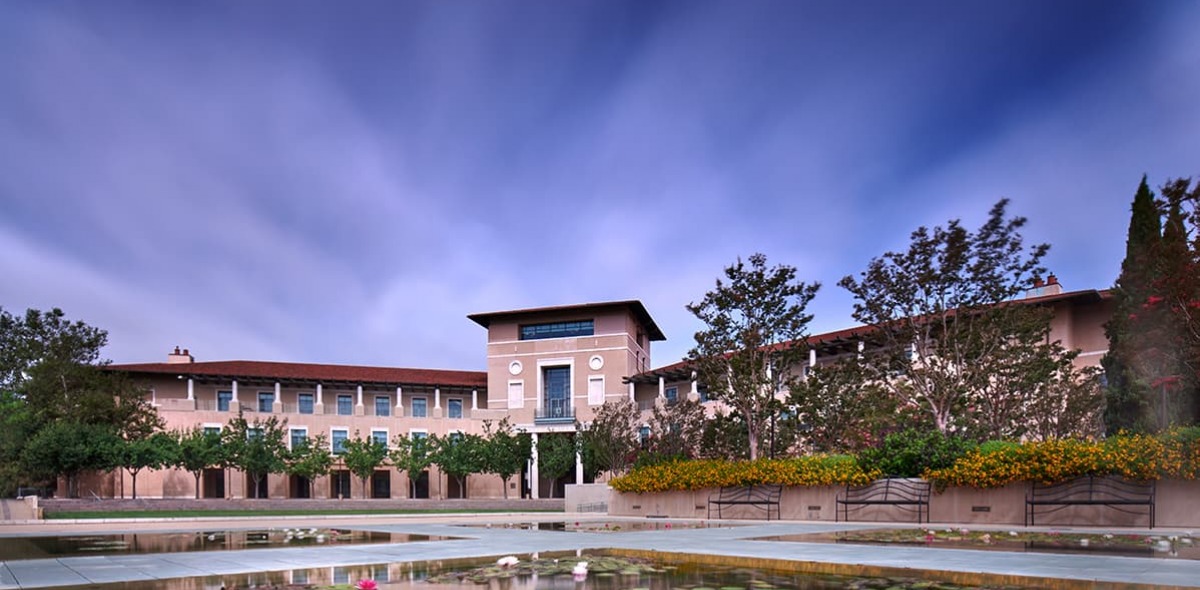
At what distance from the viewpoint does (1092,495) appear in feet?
51.9

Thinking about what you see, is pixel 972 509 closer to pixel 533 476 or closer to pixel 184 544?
pixel 184 544

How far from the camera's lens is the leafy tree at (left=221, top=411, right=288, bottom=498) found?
4422 centimetres

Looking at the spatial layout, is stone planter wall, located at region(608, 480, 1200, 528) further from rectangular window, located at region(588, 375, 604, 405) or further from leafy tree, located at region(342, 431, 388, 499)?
rectangular window, located at region(588, 375, 604, 405)

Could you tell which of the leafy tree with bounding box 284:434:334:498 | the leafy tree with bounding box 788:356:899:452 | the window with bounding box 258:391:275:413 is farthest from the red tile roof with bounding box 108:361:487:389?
the leafy tree with bounding box 788:356:899:452

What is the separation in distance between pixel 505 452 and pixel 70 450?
20218 mm

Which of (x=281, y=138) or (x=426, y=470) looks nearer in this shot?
(x=281, y=138)

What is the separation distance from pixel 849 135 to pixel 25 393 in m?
43.5

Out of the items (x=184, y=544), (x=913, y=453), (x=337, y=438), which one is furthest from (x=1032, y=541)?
(x=337, y=438)

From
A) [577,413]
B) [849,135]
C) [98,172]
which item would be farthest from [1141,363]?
[577,413]

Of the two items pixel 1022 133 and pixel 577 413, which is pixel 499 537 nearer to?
pixel 1022 133

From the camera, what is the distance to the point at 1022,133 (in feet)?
58.8

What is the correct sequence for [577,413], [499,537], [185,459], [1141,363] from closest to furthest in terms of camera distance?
[499,537]
[1141,363]
[185,459]
[577,413]

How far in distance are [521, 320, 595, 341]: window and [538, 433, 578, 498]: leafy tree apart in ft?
22.0

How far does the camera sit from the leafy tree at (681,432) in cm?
3178
